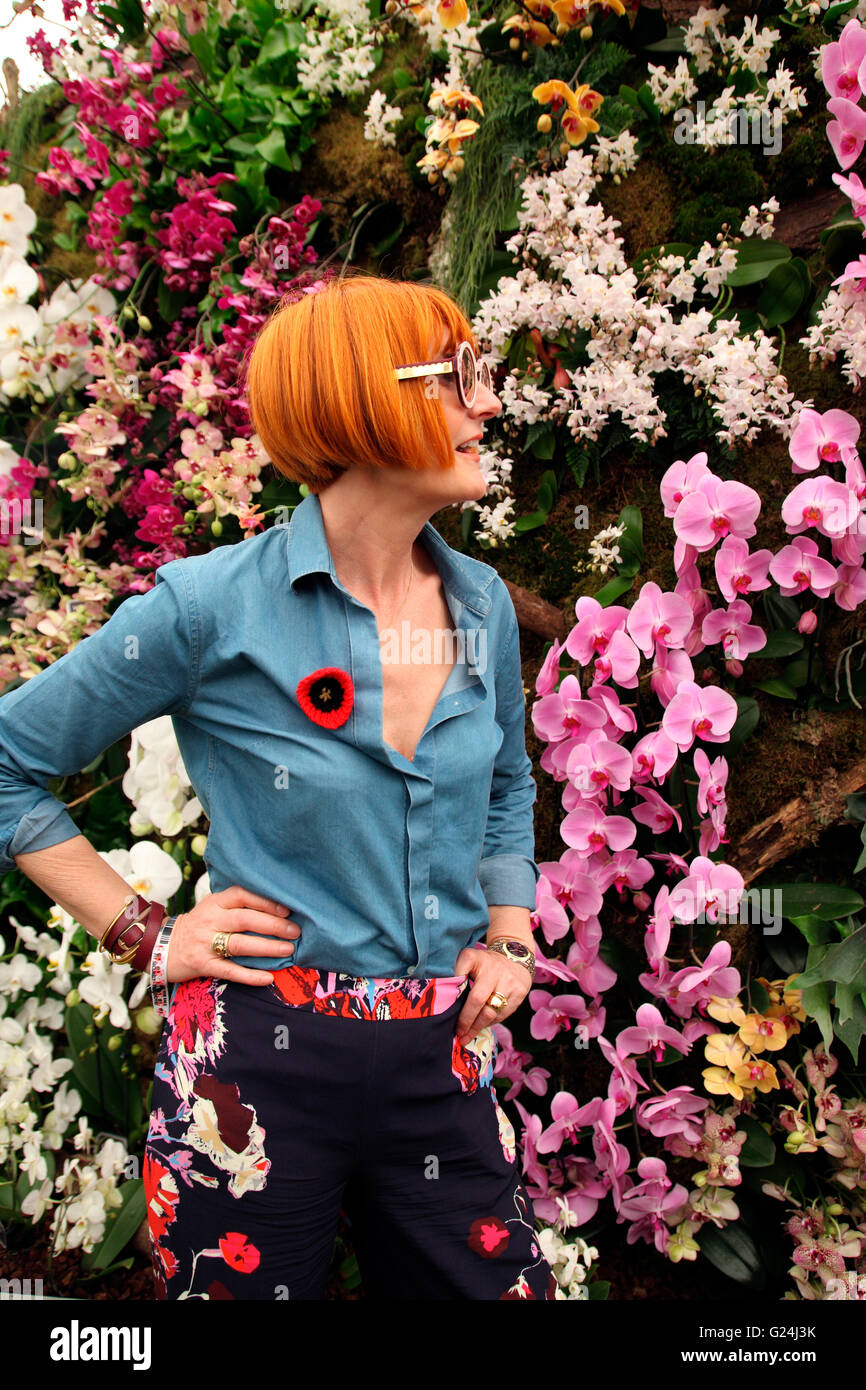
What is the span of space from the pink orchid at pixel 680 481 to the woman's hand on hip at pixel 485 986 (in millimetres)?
849

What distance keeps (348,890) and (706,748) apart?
3.05ft

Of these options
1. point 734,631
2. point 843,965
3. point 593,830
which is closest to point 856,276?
point 734,631

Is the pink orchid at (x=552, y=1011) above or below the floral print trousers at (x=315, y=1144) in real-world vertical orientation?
below

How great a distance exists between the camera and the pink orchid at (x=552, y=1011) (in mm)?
1777

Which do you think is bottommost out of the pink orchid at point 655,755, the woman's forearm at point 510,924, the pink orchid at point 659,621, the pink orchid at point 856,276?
the woman's forearm at point 510,924

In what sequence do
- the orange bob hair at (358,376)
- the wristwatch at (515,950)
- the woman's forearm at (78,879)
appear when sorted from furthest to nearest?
the wristwatch at (515,950) → the woman's forearm at (78,879) → the orange bob hair at (358,376)

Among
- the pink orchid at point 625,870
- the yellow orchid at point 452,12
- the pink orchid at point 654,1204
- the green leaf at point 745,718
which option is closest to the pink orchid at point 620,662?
the green leaf at point 745,718

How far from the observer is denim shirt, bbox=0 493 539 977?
1.11m

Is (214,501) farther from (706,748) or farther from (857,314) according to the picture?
(857,314)

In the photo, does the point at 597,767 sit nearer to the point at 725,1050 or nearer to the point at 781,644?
the point at 781,644

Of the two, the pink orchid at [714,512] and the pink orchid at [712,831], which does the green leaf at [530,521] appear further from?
the pink orchid at [712,831]

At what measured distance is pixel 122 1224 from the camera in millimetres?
2051

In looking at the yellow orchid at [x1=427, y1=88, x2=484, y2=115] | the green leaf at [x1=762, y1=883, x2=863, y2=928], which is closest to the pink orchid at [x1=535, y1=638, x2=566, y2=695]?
the green leaf at [x1=762, y1=883, x2=863, y2=928]

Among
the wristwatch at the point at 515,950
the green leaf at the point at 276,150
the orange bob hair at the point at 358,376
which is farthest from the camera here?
the green leaf at the point at 276,150
